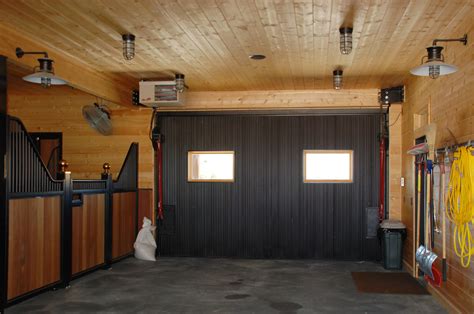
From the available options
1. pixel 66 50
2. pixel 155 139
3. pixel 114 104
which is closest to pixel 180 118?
pixel 155 139

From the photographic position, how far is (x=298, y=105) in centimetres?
810

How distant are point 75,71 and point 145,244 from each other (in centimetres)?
292

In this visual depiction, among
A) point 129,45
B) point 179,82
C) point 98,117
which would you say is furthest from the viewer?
point 98,117

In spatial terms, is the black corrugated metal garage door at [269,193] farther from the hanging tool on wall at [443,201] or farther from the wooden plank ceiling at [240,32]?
the hanging tool on wall at [443,201]

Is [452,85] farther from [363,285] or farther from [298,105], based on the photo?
[298,105]

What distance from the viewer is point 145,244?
26.2 ft

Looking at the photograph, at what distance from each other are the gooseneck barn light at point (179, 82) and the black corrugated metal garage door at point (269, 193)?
1.19 m

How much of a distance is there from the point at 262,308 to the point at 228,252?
10.2 feet

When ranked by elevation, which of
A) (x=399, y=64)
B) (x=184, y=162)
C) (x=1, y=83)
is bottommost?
(x=184, y=162)

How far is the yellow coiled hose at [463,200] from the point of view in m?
4.25

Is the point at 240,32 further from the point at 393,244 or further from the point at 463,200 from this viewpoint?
the point at 393,244

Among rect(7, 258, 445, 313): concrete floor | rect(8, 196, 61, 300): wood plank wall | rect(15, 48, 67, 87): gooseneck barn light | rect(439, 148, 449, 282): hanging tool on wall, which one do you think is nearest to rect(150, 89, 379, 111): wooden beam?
rect(7, 258, 445, 313): concrete floor

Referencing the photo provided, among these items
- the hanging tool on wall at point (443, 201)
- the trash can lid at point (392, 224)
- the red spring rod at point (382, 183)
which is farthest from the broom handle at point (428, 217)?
the red spring rod at point (382, 183)

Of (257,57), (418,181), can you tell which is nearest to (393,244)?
(418,181)
